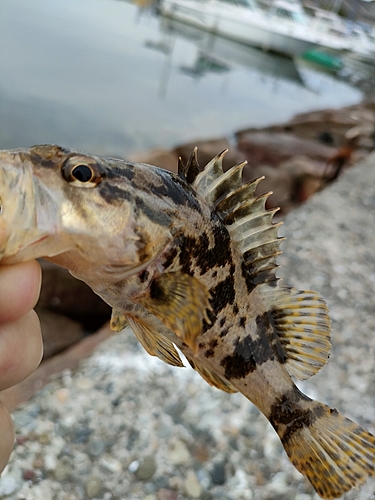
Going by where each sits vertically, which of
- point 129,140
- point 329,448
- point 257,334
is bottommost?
point 129,140

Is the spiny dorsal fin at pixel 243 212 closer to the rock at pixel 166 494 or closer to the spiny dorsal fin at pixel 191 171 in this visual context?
the spiny dorsal fin at pixel 191 171

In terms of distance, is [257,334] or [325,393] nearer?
[257,334]

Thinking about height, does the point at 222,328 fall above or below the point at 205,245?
below

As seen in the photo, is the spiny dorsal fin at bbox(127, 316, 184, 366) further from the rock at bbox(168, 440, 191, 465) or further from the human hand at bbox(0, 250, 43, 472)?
the rock at bbox(168, 440, 191, 465)

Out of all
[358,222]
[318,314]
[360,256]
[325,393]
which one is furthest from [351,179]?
[318,314]

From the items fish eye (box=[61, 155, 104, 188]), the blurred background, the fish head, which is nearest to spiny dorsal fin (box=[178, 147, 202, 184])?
the fish head

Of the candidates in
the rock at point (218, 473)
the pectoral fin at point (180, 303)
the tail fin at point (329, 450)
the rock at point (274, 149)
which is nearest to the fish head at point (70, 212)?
the pectoral fin at point (180, 303)

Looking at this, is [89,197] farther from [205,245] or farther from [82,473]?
[82,473]

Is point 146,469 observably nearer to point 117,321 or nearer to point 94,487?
point 94,487

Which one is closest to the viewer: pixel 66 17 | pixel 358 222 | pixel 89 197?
pixel 89 197
